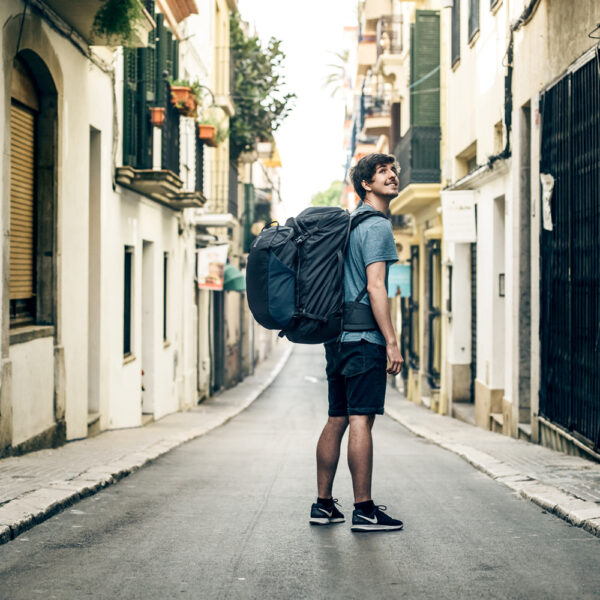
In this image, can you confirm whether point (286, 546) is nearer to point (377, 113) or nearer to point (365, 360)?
point (365, 360)

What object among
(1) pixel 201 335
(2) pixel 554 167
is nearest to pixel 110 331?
(2) pixel 554 167

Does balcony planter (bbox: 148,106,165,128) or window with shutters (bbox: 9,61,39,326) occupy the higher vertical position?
balcony planter (bbox: 148,106,165,128)

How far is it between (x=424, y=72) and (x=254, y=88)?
8737 millimetres

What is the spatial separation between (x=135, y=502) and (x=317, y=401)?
2114cm

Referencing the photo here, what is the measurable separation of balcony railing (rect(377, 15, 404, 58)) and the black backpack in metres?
25.2

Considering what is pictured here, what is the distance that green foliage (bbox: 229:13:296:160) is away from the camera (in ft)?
98.2

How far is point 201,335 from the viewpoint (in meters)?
26.0

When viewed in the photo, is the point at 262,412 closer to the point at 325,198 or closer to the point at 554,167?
the point at 554,167

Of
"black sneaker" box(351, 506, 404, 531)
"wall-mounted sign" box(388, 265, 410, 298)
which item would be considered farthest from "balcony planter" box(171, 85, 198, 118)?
"black sneaker" box(351, 506, 404, 531)

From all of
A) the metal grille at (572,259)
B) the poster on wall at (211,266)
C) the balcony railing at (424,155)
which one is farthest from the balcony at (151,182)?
the balcony railing at (424,155)

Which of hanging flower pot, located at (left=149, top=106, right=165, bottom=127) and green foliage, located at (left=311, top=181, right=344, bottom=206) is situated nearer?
hanging flower pot, located at (left=149, top=106, right=165, bottom=127)

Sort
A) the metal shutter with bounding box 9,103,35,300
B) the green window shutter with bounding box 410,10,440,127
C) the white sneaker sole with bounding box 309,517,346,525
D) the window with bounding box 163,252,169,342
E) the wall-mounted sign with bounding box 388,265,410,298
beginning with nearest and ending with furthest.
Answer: the white sneaker sole with bounding box 309,517,346,525, the metal shutter with bounding box 9,103,35,300, the window with bounding box 163,252,169,342, the green window shutter with bounding box 410,10,440,127, the wall-mounted sign with bounding box 388,265,410,298

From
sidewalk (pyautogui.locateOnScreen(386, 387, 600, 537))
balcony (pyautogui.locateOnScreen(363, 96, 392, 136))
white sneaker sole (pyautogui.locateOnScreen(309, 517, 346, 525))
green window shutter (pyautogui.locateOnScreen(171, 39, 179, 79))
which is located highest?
balcony (pyautogui.locateOnScreen(363, 96, 392, 136))

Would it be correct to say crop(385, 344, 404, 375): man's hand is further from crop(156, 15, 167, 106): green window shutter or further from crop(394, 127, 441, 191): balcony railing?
crop(394, 127, 441, 191): balcony railing
